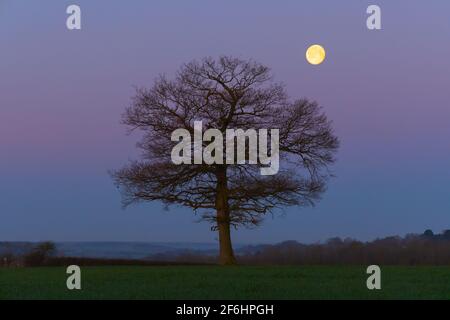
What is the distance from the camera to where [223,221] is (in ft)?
115

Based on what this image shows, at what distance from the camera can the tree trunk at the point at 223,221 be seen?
114 ft

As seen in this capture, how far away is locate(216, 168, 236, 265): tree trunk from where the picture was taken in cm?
3484

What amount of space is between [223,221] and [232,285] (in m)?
13.8

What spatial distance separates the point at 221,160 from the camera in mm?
33812

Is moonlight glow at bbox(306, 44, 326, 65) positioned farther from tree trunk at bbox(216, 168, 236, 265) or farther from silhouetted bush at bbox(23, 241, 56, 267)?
silhouetted bush at bbox(23, 241, 56, 267)

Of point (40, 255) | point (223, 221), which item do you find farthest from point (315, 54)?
point (40, 255)

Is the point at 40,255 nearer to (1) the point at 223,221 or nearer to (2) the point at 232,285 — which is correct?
(1) the point at 223,221

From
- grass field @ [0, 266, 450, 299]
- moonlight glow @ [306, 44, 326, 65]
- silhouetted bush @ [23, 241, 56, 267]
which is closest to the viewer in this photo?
grass field @ [0, 266, 450, 299]

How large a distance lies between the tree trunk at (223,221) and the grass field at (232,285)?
26.9ft

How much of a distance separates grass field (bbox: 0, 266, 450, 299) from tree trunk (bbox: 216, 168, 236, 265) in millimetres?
8186

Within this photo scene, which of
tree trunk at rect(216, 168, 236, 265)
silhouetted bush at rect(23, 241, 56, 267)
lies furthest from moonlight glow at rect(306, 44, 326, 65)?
silhouetted bush at rect(23, 241, 56, 267)
